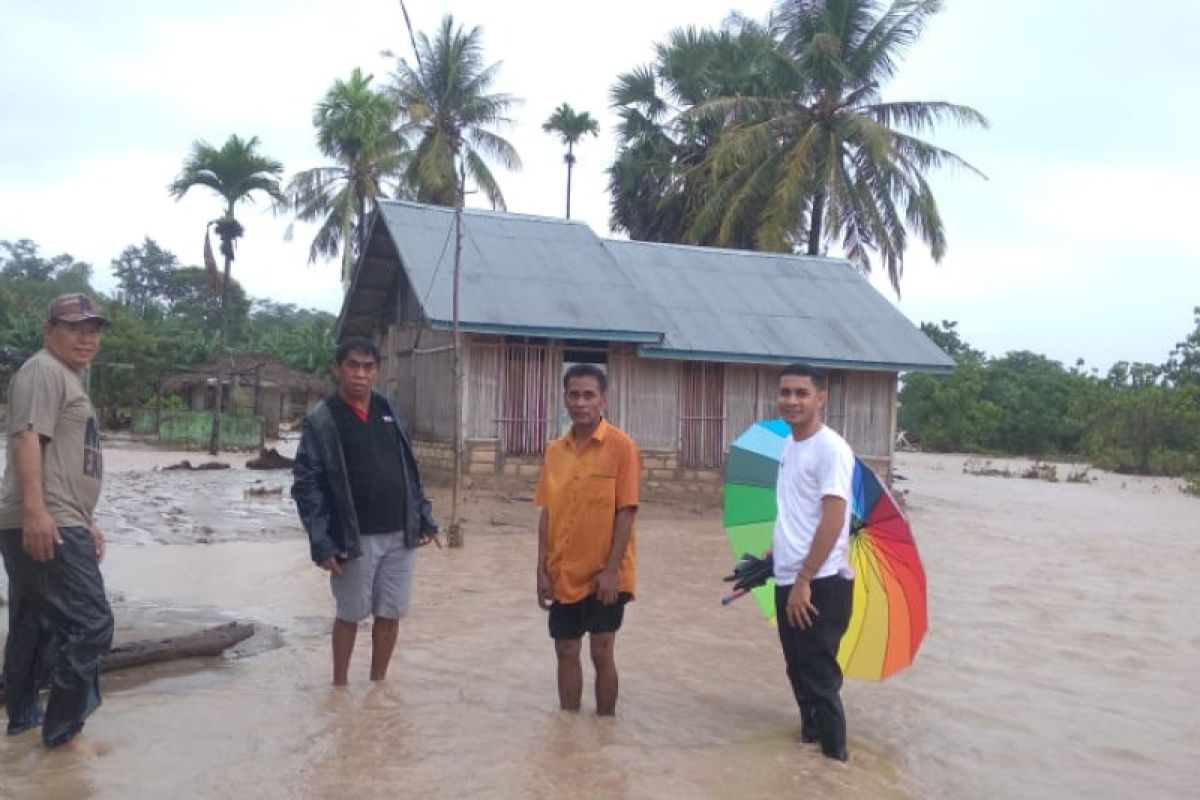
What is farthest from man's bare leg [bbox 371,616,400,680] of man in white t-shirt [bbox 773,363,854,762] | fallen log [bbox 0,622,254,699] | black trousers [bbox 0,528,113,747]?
man in white t-shirt [bbox 773,363,854,762]

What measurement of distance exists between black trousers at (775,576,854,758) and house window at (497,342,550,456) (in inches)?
396

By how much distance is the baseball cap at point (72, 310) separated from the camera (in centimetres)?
394

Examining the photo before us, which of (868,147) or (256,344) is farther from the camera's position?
(256,344)

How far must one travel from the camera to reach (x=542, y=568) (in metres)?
4.50

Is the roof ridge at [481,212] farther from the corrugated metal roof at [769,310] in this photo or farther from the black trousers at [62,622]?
the black trousers at [62,622]

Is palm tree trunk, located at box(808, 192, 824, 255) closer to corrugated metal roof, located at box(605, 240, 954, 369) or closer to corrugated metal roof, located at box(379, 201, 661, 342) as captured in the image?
corrugated metal roof, located at box(605, 240, 954, 369)

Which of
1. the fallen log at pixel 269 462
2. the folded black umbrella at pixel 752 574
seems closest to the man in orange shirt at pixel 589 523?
the folded black umbrella at pixel 752 574

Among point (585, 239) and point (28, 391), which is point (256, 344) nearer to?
point (585, 239)

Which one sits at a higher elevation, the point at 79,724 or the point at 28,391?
the point at 28,391

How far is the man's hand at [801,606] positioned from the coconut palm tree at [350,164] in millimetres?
26367

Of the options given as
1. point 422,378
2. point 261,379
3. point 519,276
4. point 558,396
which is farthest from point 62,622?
point 261,379

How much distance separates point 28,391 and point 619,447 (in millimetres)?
2208

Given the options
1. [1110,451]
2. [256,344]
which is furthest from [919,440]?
[256,344]

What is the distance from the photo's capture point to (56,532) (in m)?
3.74
